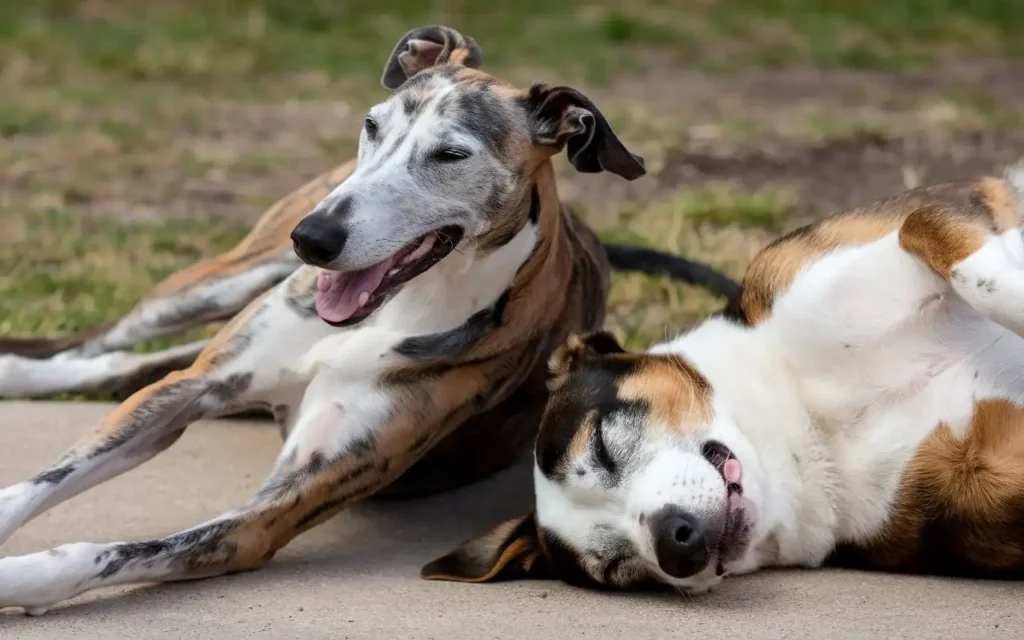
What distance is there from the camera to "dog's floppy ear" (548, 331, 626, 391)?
400 cm

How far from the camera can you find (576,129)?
407 centimetres

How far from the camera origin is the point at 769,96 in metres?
10.7

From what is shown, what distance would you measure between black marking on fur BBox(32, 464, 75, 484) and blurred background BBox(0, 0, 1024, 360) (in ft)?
6.91

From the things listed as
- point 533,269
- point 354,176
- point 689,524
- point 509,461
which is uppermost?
point 354,176

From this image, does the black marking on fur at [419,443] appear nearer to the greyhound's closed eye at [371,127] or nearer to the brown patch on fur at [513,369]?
the brown patch on fur at [513,369]

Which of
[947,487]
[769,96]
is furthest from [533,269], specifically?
[769,96]

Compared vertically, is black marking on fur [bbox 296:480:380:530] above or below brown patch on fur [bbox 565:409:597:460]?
below

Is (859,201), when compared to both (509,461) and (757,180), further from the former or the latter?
(509,461)

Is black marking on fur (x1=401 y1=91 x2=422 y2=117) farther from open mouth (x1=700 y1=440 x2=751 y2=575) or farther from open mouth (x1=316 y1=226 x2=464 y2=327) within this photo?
open mouth (x1=700 y1=440 x2=751 y2=575)

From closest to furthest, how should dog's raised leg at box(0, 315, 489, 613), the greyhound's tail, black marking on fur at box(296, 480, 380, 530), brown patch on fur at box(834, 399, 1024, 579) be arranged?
brown patch on fur at box(834, 399, 1024, 579)
dog's raised leg at box(0, 315, 489, 613)
black marking on fur at box(296, 480, 380, 530)
the greyhound's tail

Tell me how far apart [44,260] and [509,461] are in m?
3.07

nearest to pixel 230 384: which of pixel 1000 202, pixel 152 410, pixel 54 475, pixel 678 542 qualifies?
pixel 152 410

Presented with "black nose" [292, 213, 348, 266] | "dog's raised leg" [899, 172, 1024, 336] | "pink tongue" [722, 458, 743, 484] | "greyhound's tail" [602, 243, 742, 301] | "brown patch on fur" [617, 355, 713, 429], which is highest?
"dog's raised leg" [899, 172, 1024, 336]

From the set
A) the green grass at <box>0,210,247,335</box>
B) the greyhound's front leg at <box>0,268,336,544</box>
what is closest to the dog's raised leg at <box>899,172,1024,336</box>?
the greyhound's front leg at <box>0,268,336,544</box>
